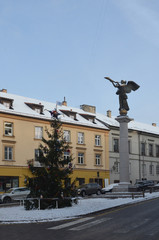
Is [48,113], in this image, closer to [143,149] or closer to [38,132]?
[38,132]

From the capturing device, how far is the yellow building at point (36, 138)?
142 ft

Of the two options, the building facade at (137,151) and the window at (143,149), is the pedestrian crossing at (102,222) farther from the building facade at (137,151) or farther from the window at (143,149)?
the window at (143,149)

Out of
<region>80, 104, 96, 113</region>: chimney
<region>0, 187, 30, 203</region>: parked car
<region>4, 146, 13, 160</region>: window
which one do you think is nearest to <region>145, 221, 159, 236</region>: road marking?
<region>0, 187, 30, 203</region>: parked car

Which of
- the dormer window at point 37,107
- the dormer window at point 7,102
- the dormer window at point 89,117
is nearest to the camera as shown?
the dormer window at point 7,102

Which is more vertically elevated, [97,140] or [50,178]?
[97,140]

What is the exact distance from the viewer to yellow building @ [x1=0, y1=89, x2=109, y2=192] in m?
43.3

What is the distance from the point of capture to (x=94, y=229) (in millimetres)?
13695

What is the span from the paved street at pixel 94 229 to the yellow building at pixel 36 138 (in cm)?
2646

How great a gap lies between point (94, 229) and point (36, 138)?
33693 mm

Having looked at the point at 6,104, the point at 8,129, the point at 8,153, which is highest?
the point at 6,104

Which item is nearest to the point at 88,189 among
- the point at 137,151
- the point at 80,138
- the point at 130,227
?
the point at 80,138

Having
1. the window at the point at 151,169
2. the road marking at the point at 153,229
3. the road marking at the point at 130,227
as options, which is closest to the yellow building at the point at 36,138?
the window at the point at 151,169

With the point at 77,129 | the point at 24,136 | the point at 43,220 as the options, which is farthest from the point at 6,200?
the point at 77,129

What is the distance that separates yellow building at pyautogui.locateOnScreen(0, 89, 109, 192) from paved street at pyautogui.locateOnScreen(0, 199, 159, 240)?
26.5 metres
